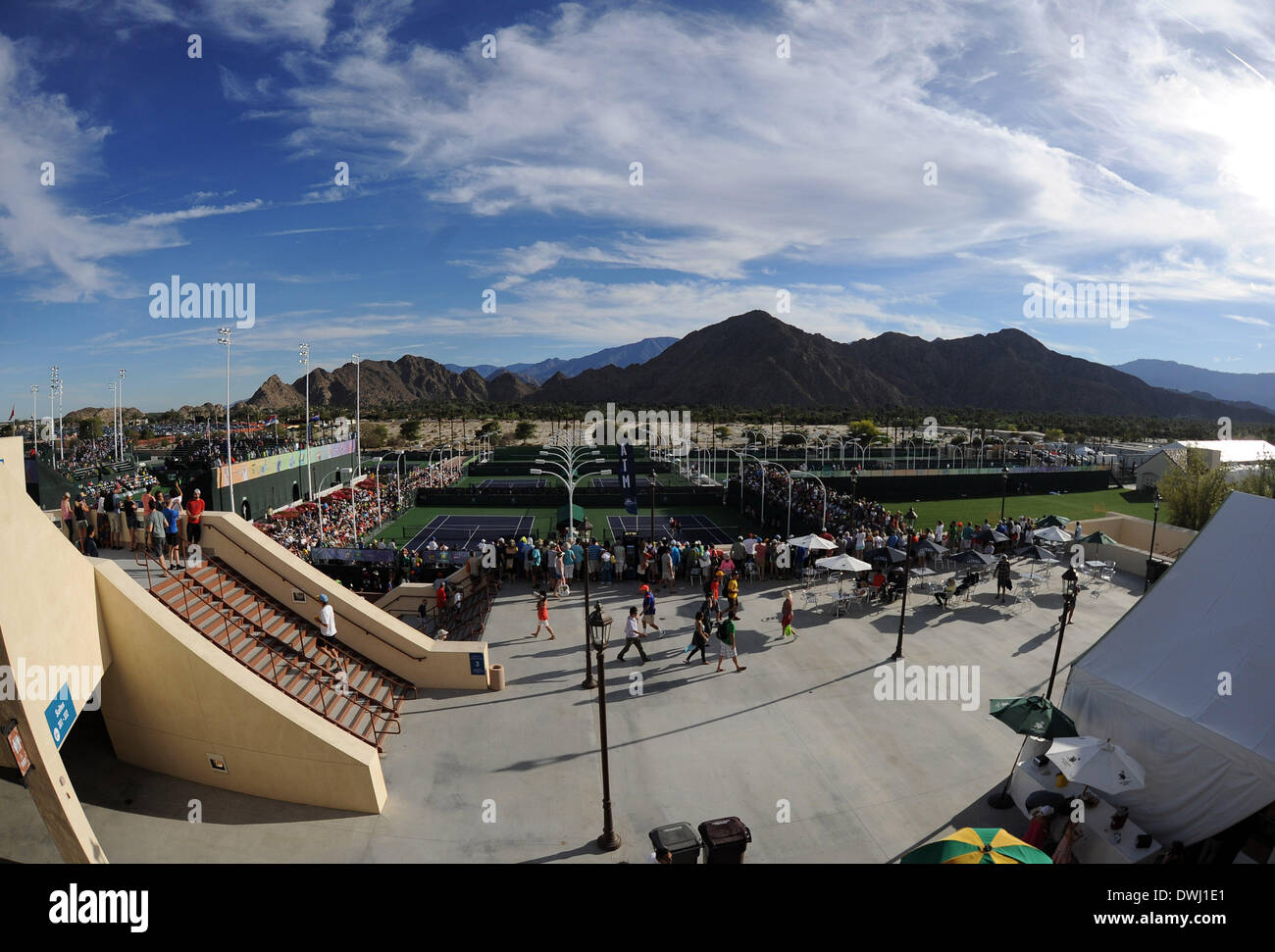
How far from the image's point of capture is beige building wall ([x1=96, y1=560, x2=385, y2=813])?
29.1ft

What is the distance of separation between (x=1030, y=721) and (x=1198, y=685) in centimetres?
209

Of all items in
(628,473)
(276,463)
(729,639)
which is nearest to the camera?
(729,639)

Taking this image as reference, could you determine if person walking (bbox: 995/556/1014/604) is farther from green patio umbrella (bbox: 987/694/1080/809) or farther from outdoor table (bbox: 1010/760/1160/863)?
Result: outdoor table (bbox: 1010/760/1160/863)

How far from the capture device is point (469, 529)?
32531mm

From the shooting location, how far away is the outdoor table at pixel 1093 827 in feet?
23.9

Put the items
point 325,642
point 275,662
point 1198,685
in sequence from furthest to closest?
point 325,642 → point 275,662 → point 1198,685

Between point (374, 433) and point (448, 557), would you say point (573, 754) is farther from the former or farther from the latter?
point (374, 433)

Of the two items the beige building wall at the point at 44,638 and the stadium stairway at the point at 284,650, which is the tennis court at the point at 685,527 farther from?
the beige building wall at the point at 44,638

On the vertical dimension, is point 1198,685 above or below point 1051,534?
below

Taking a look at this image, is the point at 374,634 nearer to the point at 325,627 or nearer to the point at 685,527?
the point at 325,627

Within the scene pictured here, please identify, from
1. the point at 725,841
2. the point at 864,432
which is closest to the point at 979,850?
the point at 725,841

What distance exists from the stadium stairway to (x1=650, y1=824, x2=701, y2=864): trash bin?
541cm

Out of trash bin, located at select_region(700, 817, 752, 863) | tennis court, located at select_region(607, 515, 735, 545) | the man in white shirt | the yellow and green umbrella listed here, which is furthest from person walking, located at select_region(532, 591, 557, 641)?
tennis court, located at select_region(607, 515, 735, 545)
